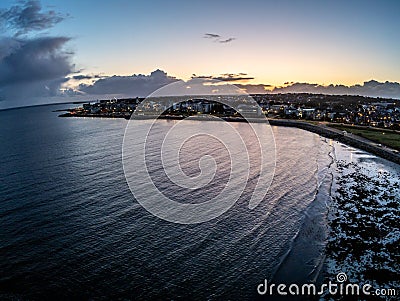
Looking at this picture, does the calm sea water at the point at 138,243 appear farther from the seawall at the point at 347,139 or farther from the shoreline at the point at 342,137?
the shoreline at the point at 342,137

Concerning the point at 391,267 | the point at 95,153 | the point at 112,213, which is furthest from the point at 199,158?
the point at 391,267

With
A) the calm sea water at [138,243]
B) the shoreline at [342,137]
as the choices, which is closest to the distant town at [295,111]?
the shoreline at [342,137]

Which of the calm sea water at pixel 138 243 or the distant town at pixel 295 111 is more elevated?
the distant town at pixel 295 111

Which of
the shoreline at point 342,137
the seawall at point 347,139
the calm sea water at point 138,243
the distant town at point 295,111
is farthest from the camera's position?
the distant town at point 295,111

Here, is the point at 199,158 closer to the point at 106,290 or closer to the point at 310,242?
the point at 310,242

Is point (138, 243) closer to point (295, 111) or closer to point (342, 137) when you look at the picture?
point (342, 137)

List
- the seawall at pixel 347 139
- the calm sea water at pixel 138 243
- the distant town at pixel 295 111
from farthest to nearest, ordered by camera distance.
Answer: the distant town at pixel 295 111
the seawall at pixel 347 139
the calm sea water at pixel 138 243

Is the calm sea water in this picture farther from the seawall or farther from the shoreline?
the shoreline

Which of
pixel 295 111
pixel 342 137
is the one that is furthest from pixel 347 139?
pixel 295 111
